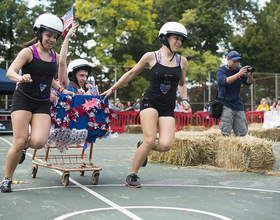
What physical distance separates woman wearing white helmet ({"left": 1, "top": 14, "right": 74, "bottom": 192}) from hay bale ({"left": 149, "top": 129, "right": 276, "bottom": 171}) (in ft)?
11.0

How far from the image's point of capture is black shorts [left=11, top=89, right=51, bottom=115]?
183 inches

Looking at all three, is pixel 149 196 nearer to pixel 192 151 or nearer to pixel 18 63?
pixel 18 63

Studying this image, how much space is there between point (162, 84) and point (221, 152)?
8.71ft

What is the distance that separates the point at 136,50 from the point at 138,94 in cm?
946

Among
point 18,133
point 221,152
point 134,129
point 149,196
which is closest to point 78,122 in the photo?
point 18,133

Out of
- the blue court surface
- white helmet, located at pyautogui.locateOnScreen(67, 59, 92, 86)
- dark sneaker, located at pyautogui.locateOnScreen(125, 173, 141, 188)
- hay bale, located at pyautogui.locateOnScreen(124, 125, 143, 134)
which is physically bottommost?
the blue court surface

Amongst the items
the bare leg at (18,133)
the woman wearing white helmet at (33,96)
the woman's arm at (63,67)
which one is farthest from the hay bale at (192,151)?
the bare leg at (18,133)

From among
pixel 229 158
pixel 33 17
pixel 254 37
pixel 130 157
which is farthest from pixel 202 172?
pixel 254 37

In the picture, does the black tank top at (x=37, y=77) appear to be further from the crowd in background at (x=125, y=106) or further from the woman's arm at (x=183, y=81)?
the crowd in background at (x=125, y=106)

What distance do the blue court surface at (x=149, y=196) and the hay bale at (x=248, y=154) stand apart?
1.13 ft

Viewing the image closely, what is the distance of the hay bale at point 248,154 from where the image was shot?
6.73m

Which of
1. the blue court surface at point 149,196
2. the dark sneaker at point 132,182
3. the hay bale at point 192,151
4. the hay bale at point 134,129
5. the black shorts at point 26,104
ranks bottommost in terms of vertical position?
the blue court surface at point 149,196

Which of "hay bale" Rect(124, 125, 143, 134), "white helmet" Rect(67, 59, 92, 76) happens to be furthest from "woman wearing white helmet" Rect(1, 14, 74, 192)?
"hay bale" Rect(124, 125, 143, 134)

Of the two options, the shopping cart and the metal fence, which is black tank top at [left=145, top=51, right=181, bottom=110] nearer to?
the shopping cart
